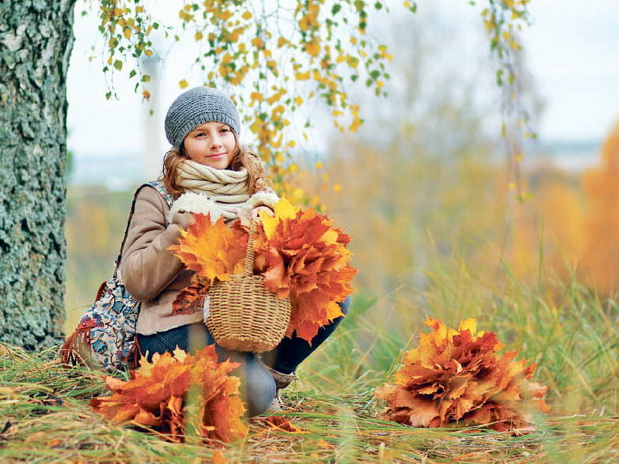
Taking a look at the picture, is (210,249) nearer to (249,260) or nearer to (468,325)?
(249,260)

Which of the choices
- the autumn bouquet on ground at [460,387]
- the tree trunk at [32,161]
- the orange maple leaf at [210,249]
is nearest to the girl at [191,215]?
the orange maple leaf at [210,249]

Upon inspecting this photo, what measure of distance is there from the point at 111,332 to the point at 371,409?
948 mm

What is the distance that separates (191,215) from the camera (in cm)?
227

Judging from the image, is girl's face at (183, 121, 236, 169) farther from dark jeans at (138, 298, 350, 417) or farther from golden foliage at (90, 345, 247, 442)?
golden foliage at (90, 345, 247, 442)

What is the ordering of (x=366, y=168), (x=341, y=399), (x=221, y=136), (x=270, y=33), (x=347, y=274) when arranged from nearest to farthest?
(x=347, y=274), (x=221, y=136), (x=341, y=399), (x=270, y=33), (x=366, y=168)

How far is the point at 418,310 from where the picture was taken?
412 cm

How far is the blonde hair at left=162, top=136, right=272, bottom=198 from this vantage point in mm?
2461

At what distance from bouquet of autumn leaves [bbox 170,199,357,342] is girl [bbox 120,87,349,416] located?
0.44 ft

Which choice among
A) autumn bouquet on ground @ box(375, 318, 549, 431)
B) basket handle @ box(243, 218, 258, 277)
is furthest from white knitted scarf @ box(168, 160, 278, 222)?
autumn bouquet on ground @ box(375, 318, 549, 431)

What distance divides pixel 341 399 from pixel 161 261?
3.09 feet

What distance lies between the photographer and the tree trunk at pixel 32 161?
112 inches

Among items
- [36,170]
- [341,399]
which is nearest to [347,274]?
[341,399]

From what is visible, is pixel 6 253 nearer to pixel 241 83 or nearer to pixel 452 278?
pixel 241 83

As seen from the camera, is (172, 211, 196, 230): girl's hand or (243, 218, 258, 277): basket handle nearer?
(243, 218, 258, 277): basket handle
